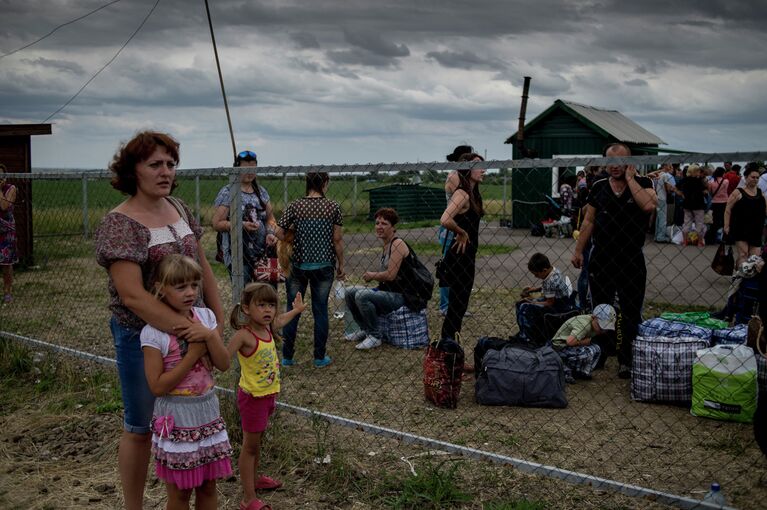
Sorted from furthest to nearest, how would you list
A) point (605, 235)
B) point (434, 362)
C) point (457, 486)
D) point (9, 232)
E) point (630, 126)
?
point (630, 126) < point (9, 232) < point (605, 235) < point (434, 362) < point (457, 486)

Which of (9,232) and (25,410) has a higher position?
(9,232)

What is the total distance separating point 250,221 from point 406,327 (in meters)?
1.96

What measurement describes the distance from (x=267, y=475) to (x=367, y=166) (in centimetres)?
188

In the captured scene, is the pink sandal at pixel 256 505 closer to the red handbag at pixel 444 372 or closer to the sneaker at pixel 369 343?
the red handbag at pixel 444 372

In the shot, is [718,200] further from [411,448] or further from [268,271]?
[411,448]

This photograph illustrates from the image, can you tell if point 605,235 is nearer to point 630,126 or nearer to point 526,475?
point 526,475

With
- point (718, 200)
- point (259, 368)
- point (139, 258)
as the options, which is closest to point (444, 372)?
point (259, 368)

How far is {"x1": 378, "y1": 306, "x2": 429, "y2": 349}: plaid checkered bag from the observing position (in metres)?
7.34

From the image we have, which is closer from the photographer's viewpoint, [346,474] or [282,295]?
[346,474]

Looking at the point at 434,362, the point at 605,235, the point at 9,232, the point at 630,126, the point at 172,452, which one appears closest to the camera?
the point at 172,452

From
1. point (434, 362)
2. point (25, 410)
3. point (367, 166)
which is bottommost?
point (25, 410)

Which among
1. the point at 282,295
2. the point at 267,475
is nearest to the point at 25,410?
the point at 267,475

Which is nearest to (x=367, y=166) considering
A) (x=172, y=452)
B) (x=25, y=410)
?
(x=172, y=452)

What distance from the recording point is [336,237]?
6445 millimetres
